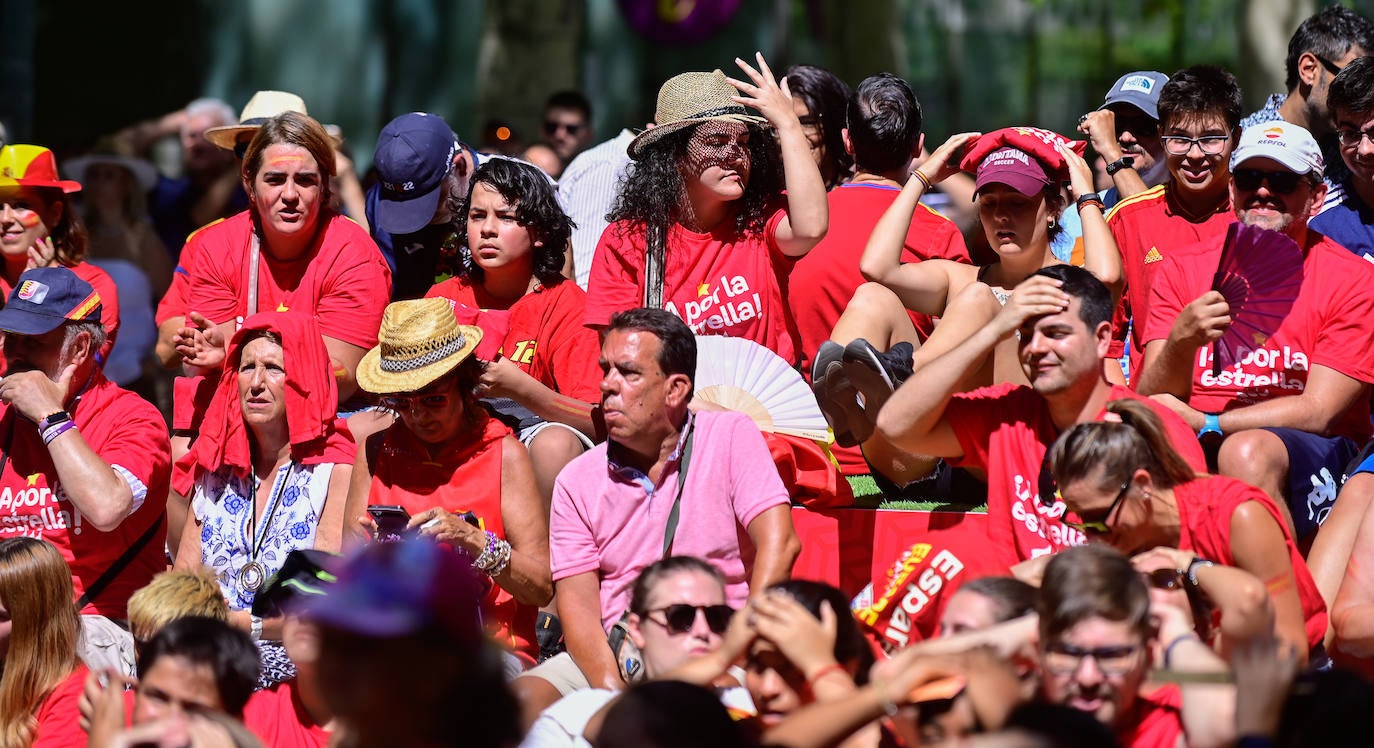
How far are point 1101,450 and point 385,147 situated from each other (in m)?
3.39

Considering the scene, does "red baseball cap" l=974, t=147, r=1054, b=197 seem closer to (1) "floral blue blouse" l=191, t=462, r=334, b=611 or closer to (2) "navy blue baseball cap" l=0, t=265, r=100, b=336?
(1) "floral blue blouse" l=191, t=462, r=334, b=611

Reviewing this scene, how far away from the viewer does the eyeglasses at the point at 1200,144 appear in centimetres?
604

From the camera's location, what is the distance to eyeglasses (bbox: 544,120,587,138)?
9.50 metres

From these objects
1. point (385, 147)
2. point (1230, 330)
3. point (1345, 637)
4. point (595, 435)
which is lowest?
point (1345, 637)

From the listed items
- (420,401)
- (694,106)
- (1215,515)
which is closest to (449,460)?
(420,401)

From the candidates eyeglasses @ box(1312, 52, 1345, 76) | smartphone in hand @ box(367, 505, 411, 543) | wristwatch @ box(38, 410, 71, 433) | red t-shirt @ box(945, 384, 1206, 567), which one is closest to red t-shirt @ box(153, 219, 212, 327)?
wristwatch @ box(38, 410, 71, 433)

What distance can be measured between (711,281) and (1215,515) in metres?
2.28

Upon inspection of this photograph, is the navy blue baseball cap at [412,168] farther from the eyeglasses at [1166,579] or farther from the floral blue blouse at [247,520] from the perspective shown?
the eyeglasses at [1166,579]

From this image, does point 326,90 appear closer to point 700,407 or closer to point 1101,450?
point 700,407

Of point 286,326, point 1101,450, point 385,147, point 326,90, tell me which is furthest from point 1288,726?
point 326,90

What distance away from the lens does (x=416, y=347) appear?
5375mm

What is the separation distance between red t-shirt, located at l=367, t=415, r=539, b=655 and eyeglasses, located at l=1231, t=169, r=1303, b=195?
2.58 m

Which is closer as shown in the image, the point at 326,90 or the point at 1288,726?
the point at 1288,726

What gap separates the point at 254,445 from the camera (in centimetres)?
571
